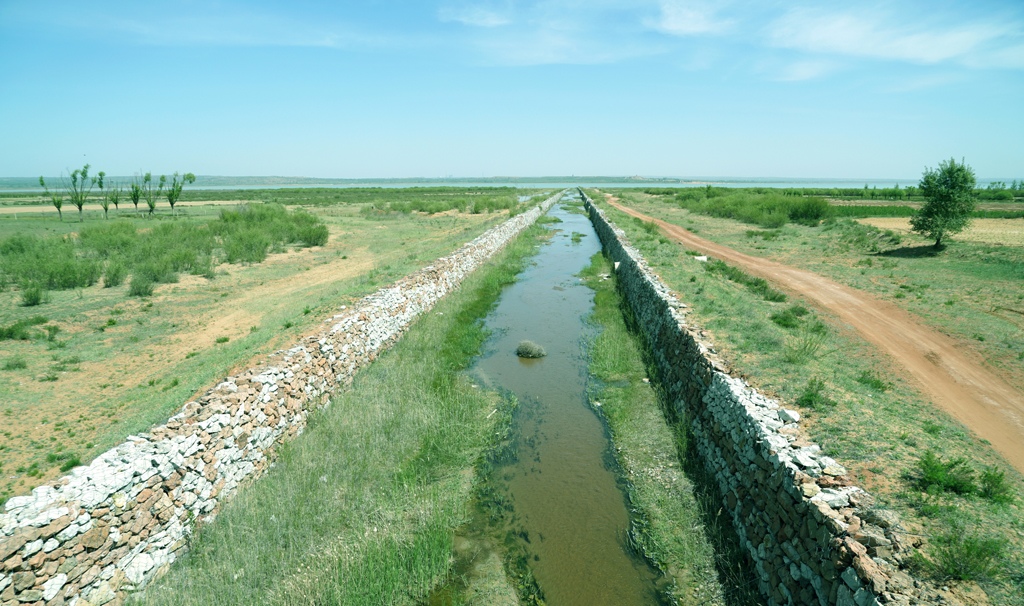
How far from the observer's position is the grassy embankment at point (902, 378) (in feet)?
14.3

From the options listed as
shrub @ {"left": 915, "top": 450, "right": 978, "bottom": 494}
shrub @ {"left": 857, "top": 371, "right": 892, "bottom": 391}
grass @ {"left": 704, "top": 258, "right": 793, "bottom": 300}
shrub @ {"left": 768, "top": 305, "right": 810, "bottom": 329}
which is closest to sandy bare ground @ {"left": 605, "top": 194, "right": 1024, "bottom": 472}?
shrub @ {"left": 857, "top": 371, "right": 892, "bottom": 391}

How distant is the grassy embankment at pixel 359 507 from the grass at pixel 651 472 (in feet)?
8.38

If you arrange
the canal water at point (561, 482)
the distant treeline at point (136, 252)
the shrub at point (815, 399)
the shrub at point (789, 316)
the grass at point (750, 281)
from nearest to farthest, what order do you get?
the canal water at point (561, 482) < the shrub at point (815, 399) < the shrub at point (789, 316) < the grass at point (750, 281) < the distant treeline at point (136, 252)

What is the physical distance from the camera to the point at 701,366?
29.0 feet

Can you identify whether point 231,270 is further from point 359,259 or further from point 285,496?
point 285,496

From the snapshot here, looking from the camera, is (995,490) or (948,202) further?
(948,202)

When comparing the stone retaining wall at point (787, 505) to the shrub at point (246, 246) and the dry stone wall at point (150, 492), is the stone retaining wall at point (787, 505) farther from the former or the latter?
the shrub at point (246, 246)

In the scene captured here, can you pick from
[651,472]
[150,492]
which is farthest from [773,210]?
[150,492]

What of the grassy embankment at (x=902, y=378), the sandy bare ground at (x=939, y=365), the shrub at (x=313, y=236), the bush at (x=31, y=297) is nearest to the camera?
the grassy embankment at (x=902, y=378)

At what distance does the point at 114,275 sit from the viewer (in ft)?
62.1

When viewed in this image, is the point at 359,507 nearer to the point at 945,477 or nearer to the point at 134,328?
the point at 945,477

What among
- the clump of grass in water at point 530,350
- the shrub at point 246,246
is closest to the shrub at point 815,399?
the clump of grass in water at point 530,350

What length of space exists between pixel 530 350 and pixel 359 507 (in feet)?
23.6

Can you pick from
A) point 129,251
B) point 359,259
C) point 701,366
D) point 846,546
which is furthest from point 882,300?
point 129,251
